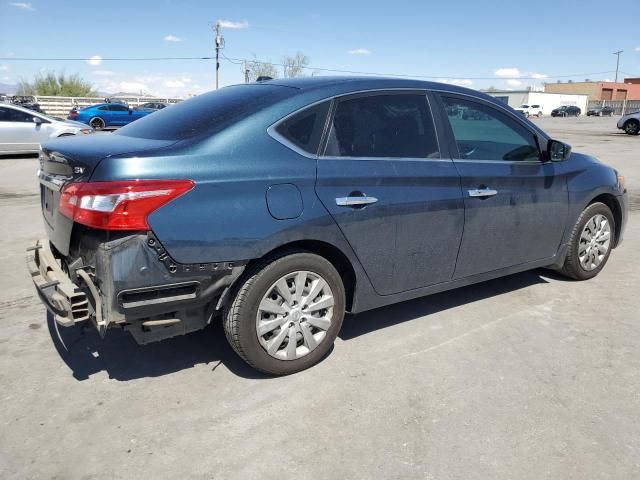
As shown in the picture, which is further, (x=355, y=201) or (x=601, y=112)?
(x=601, y=112)

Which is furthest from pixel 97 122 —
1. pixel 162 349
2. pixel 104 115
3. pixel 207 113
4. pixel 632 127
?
pixel 632 127

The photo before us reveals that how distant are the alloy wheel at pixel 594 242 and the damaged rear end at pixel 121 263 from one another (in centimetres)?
343

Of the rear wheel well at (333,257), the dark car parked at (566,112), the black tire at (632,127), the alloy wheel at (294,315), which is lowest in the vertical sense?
the alloy wheel at (294,315)

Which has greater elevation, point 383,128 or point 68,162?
point 383,128

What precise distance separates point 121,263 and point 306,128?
1.29m

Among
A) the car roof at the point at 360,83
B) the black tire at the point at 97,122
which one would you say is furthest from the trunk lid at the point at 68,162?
the black tire at the point at 97,122

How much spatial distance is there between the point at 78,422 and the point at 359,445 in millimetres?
1453

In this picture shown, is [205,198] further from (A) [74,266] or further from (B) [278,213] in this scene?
(A) [74,266]

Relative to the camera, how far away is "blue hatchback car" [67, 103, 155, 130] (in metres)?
27.9

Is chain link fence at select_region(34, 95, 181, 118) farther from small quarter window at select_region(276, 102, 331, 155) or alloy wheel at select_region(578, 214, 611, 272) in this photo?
small quarter window at select_region(276, 102, 331, 155)

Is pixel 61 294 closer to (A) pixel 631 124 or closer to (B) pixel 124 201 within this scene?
(B) pixel 124 201

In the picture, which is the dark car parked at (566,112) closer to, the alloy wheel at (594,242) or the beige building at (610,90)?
the beige building at (610,90)

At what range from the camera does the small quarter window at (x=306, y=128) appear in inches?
123

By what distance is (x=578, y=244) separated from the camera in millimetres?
4828
